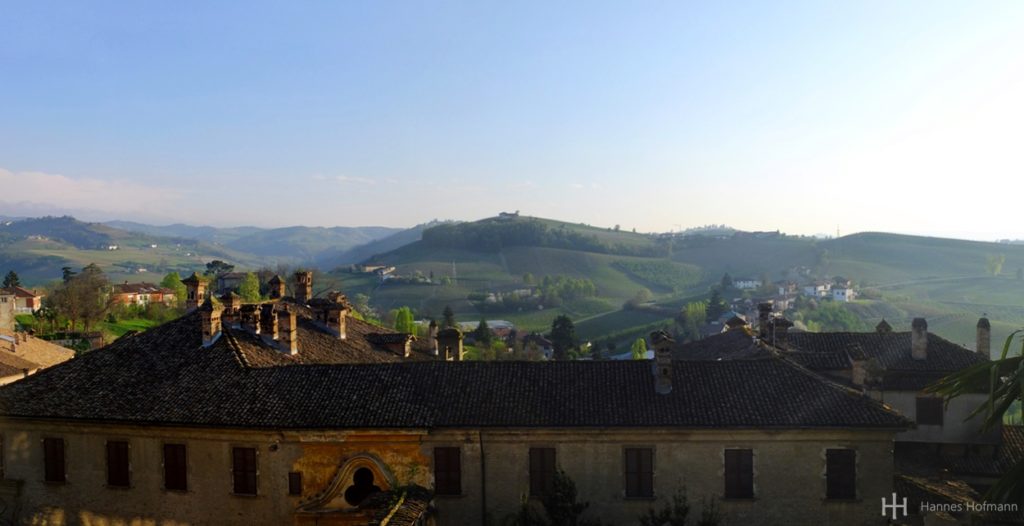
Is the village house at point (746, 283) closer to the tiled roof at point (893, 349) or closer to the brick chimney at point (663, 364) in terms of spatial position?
the tiled roof at point (893, 349)

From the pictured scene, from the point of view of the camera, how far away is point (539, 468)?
941 inches

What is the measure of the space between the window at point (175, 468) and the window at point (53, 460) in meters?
4.26

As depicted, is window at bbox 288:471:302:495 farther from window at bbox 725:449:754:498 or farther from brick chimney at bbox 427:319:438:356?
brick chimney at bbox 427:319:438:356

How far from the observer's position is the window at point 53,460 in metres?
26.2

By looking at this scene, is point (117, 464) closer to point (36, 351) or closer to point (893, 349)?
point (893, 349)

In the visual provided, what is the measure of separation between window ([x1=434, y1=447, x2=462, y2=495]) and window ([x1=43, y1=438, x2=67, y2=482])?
44.2 feet

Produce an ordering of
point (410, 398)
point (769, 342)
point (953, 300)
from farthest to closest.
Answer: point (953, 300)
point (769, 342)
point (410, 398)

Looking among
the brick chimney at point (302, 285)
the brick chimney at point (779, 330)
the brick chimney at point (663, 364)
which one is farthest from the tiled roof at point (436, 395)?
the brick chimney at point (302, 285)

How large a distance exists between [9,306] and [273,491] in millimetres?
61879

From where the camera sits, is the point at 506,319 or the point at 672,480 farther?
the point at 506,319

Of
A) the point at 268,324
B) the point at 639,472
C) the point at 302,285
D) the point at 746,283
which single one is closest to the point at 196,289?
the point at 268,324

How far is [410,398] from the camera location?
2484cm

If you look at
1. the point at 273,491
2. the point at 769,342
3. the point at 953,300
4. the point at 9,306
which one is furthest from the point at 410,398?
the point at 953,300

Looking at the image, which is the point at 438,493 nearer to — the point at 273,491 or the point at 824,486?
the point at 273,491
